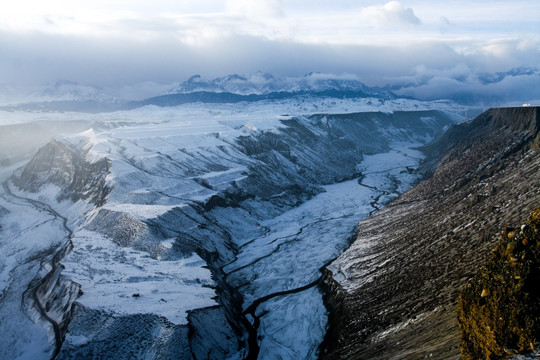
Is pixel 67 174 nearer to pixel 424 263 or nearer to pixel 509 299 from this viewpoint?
pixel 424 263

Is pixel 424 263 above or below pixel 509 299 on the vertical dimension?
below

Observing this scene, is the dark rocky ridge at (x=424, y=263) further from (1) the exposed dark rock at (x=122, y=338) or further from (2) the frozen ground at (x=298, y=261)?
(1) the exposed dark rock at (x=122, y=338)

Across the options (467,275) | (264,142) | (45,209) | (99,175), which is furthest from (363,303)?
(264,142)

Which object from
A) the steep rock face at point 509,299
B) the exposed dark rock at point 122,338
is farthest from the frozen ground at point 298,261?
the steep rock face at point 509,299

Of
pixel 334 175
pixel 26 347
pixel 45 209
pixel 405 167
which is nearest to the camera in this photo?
pixel 26 347

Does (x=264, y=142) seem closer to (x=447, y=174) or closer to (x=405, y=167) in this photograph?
(x=405, y=167)

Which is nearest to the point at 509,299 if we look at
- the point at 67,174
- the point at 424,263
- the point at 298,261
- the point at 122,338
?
the point at 424,263

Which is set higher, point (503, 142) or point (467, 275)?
point (503, 142)
